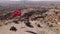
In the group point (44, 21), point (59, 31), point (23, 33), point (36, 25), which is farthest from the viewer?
point (44, 21)

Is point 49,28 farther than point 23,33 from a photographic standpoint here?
Yes

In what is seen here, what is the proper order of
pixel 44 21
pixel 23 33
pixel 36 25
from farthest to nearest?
1. pixel 44 21
2. pixel 36 25
3. pixel 23 33

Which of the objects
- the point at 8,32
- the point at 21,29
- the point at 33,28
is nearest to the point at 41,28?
the point at 33,28

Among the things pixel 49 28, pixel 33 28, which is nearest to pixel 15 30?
pixel 33 28

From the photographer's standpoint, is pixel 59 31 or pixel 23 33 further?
pixel 59 31

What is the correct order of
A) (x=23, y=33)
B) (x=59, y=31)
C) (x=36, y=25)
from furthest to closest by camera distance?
(x=36, y=25) < (x=59, y=31) < (x=23, y=33)

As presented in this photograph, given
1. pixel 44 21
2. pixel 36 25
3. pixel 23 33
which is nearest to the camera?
pixel 23 33

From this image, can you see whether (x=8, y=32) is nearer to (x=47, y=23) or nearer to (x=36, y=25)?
(x=36, y=25)

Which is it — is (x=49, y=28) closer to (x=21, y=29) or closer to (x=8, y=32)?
(x=21, y=29)
